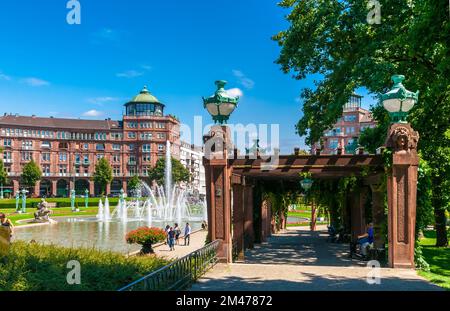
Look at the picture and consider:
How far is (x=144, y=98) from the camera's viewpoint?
4680 inches

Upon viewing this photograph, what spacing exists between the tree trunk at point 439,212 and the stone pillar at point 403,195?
8541 millimetres

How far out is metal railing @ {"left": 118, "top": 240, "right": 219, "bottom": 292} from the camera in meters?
8.14

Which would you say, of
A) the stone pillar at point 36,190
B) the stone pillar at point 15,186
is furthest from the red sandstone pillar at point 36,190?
the stone pillar at point 15,186

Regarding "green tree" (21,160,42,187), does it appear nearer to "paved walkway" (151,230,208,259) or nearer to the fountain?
the fountain

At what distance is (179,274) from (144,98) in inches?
4427

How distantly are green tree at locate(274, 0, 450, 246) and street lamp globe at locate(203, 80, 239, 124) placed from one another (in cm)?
549

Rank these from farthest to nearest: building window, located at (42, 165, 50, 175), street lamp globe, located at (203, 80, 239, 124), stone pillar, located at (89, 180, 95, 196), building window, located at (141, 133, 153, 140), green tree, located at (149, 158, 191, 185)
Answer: building window, located at (141, 133, 153, 140)
stone pillar, located at (89, 180, 95, 196)
building window, located at (42, 165, 50, 175)
green tree, located at (149, 158, 191, 185)
street lamp globe, located at (203, 80, 239, 124)

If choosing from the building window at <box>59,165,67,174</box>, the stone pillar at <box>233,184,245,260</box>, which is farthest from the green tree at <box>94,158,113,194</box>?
the stone pillar at <box>233,184,245,260</box>

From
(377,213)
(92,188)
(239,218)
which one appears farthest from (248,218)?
(92,188)

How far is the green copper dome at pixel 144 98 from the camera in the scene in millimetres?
118188

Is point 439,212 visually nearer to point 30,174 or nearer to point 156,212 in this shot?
point 156,212

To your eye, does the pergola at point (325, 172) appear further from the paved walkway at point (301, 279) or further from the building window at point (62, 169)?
the building window at point (62, 169)

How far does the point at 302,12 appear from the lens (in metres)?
22.2

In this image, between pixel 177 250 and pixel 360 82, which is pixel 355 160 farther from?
pixel 177 250
